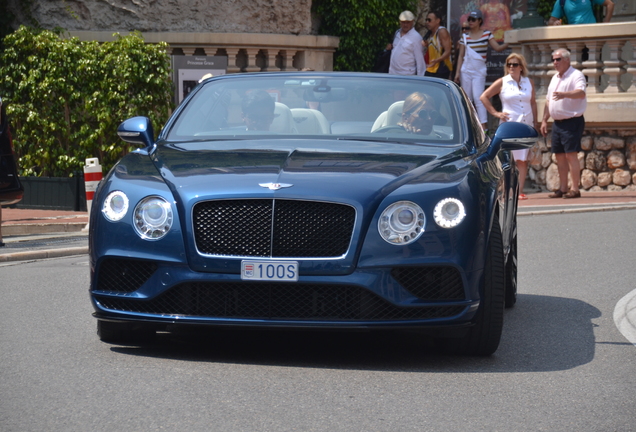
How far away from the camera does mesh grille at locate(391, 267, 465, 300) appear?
5.74m

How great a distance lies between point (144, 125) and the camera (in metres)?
6.98

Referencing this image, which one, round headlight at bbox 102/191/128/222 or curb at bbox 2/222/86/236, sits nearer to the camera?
round headlight at bbox 102/191/128/222

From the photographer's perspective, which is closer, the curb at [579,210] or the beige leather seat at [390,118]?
the beige leather seat at [390,118]

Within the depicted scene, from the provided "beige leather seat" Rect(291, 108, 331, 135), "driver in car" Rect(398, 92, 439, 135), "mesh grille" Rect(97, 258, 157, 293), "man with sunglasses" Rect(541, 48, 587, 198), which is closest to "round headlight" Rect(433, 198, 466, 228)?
"driver in car" Rect(398, 92, 439, 135)

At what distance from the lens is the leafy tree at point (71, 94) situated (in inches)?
707

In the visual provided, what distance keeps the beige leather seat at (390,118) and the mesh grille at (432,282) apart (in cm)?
157

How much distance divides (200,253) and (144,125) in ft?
4.91

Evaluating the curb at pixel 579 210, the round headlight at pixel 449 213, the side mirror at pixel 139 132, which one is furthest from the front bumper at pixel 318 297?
the curb at pixel 579 210

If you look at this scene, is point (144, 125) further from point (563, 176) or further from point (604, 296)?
point (563, 176)

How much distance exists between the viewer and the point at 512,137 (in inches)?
270

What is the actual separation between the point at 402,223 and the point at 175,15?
649 inches

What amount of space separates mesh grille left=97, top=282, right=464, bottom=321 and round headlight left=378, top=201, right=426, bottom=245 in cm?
30

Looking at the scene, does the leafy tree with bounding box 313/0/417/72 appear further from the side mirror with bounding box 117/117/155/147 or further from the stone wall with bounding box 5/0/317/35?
the side mirror with bounding box 117/117/155/147

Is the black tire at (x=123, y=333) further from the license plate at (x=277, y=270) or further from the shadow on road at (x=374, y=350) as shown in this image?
the license plate at (x=277, y=270)
